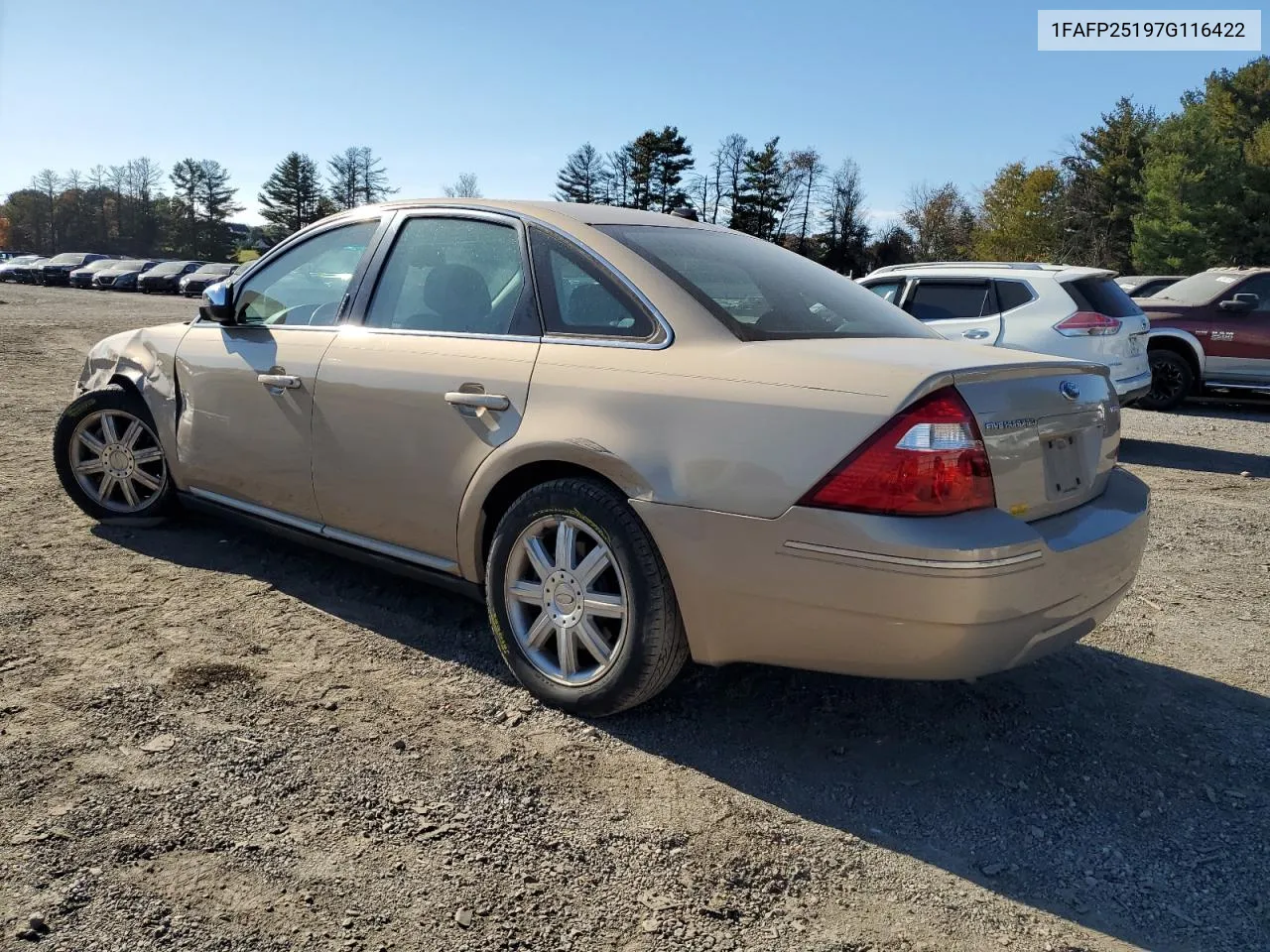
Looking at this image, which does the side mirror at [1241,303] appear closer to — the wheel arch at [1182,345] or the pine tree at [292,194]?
the wheel arch at [1182,345]

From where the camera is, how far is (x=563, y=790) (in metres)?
2.70

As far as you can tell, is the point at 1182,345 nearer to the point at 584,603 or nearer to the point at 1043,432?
the point at 1043,432

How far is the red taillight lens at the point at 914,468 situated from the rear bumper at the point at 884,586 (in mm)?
42

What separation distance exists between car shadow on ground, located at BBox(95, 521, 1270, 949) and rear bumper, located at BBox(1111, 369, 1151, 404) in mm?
5540

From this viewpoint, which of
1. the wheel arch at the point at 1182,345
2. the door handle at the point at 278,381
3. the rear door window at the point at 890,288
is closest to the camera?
the door handle at the point at 278,381

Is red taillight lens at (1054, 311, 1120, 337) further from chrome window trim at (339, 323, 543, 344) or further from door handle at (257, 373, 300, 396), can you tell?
door handle at (257, 373, 300, 396)

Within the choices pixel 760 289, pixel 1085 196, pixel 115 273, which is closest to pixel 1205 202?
pixel 1085 196

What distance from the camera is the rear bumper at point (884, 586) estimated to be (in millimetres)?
2457

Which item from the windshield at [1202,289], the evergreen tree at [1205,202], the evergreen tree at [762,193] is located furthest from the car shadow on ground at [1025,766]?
the evergreen tree at [762,193]

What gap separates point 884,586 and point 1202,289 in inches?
452

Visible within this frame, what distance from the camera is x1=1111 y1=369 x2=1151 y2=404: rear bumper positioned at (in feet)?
28.3

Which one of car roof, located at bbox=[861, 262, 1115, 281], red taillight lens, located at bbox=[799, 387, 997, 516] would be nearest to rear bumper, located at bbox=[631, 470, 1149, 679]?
red taillight lens, located at bbox=[799, 387, 997, 516]

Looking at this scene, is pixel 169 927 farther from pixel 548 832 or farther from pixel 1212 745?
pixel 1212 745

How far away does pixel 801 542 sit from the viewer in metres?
2.55
